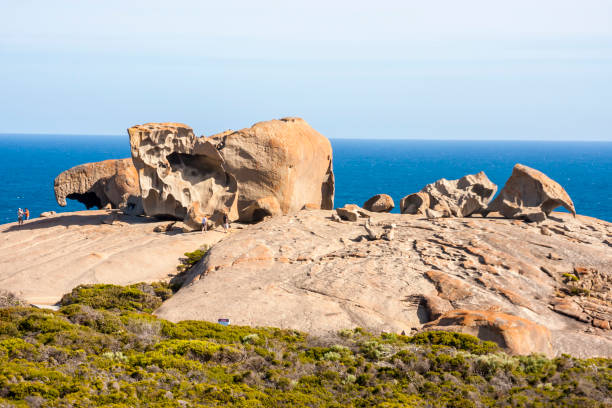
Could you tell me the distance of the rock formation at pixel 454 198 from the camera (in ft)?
121

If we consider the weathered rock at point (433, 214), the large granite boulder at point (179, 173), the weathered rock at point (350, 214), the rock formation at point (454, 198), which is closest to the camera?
the weathered rock at point (350, 214)

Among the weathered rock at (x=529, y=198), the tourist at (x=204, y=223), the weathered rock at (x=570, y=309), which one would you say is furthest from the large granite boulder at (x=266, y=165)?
the weathered rock at (x=570, y=309)

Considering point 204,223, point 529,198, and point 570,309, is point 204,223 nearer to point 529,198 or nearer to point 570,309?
point 529,198

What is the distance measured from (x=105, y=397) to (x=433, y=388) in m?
8.36

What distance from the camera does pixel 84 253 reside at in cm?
3209

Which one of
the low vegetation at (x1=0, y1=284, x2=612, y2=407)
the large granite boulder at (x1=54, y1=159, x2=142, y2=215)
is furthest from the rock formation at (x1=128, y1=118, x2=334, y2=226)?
the low vegetation at (x1=0, y1=284, x2=612, y2=407)

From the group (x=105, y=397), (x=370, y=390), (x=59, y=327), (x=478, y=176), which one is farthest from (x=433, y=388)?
(x=478, y=176)

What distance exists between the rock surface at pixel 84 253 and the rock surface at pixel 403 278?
3.25m

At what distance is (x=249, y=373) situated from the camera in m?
16.6

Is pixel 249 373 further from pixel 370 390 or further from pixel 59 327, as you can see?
pixel 59 327

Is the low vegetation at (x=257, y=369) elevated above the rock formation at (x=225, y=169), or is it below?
below

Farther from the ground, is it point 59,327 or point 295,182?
point 295,182

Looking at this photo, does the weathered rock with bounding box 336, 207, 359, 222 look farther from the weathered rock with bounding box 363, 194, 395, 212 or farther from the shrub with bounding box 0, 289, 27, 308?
the shrub with bounding box 0, 289, 27, 308

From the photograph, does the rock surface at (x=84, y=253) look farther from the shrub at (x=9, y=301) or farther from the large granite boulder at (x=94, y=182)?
the large granite boulder at (x=94, y=182)
